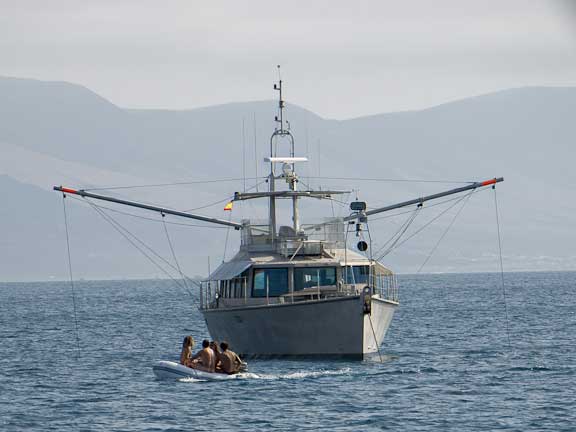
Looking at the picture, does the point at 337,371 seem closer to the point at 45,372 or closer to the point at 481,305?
the point at 45,372

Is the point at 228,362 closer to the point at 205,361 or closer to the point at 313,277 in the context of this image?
the point at 205,361

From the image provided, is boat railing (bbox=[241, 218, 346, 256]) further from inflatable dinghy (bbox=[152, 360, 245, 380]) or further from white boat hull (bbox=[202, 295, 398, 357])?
inflatable dinghy (bbox=[152, 360, 245, 380])

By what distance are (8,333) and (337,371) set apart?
43488mm

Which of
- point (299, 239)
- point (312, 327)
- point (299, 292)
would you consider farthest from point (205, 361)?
point (299, 239)

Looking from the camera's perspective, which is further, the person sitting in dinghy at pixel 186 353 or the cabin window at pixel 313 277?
the cabin window at pixel 313 277

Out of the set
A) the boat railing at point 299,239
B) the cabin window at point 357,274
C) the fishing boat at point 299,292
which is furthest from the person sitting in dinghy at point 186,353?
the cabin window at point 357,274

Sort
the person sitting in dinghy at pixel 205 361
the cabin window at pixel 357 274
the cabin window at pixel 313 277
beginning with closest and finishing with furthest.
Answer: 1. the person sitting in dinghy at pixel 205 361
2. the cabin window at pixel 313 277
3. the cabin window at pixel 357 274

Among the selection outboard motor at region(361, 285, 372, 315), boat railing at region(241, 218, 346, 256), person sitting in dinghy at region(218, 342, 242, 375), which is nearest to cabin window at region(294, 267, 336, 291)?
boat railing at region(241, 218, 346, 256)

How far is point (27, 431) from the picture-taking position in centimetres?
4472

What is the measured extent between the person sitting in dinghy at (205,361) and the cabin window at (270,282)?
8.31 meters

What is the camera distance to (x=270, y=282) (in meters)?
64.1

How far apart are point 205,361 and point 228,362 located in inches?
35.3

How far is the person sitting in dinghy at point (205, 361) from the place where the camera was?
5581cm

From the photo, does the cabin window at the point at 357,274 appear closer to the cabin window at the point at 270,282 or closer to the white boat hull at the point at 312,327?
the white boat hull at the point at 312,327
